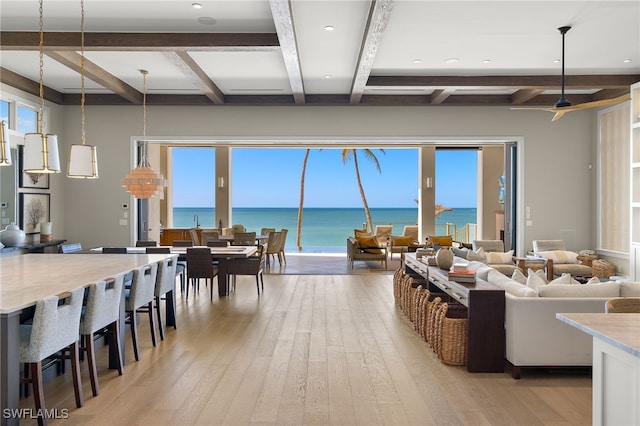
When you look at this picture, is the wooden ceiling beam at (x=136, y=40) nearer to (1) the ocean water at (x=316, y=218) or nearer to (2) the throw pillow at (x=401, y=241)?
(2) the throw pillow at (x=401, y=241)

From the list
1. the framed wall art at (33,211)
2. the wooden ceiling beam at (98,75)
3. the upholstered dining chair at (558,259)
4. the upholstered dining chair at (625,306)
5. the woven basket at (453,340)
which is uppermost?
the wooden ceiling beam at (98,75)

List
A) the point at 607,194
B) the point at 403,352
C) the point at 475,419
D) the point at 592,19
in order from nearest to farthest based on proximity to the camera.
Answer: the point at 475,419 → the point at 403,352 → the point at 592,19 → the point at 607,194

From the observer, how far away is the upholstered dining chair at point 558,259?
7785mm

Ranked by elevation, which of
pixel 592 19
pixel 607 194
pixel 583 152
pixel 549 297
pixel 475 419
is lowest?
pixel 475 419

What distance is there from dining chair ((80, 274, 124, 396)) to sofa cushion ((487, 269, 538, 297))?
305 cm

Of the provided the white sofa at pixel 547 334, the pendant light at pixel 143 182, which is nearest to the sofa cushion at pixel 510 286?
the white sofa at pixel 547 334

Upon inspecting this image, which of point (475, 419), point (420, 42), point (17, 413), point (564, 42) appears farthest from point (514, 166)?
point (17, 413)

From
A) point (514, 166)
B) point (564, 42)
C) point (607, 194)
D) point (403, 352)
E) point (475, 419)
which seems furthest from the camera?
point (514, 166)

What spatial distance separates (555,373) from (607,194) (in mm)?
6010

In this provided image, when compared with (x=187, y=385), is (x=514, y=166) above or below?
above

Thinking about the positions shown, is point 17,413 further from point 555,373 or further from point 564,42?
point 564,42

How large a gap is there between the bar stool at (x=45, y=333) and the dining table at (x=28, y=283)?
67 mm

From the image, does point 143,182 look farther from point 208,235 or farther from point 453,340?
point 453,340

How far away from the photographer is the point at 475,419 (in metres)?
3.11
